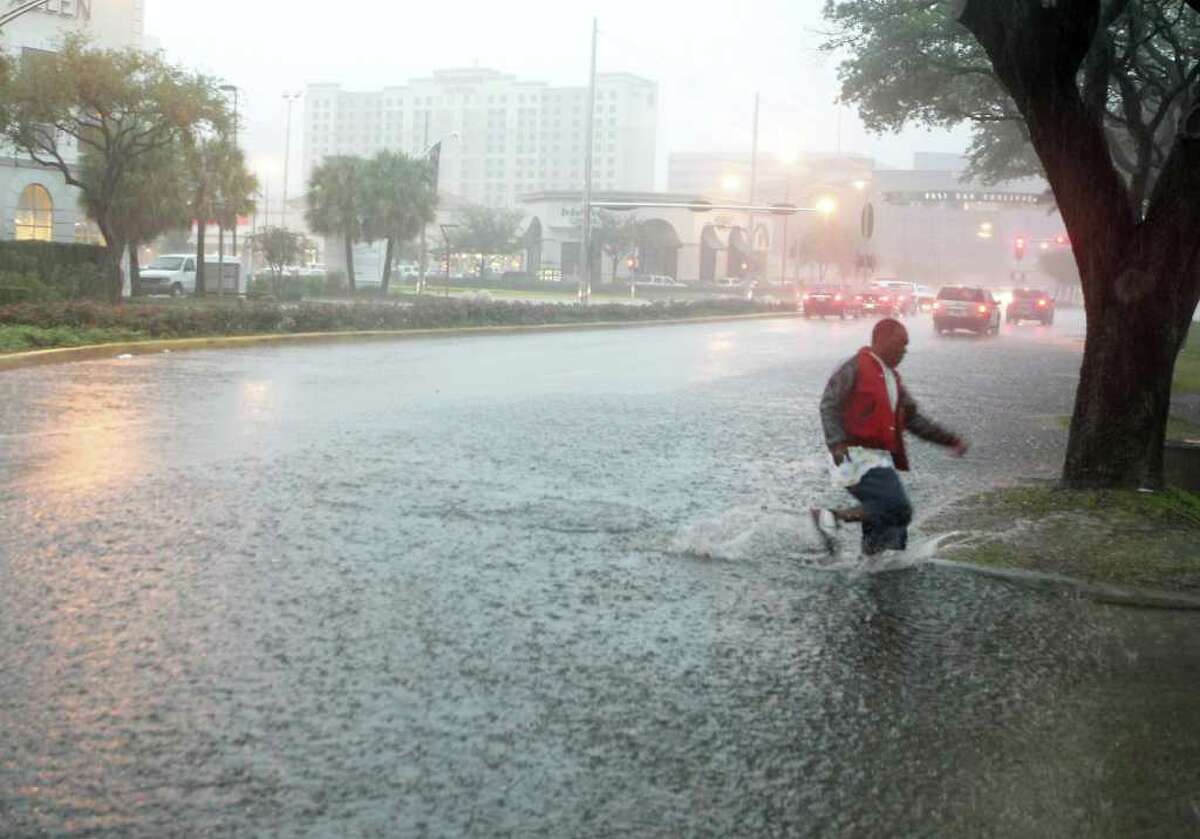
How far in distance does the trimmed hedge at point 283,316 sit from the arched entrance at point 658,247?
63017mm

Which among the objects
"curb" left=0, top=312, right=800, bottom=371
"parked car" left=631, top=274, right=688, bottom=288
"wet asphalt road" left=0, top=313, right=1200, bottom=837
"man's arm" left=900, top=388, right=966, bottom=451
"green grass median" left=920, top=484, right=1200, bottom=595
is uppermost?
"parked car" left=631, top=274, right=688, bottom=288

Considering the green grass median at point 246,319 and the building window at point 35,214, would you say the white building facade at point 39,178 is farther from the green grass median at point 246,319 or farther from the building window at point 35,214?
the green grass median at point 246,319

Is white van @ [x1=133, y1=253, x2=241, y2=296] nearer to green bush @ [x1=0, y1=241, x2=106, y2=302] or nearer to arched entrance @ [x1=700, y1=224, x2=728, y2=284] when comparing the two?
green bush @ [x1=0, y1=241, x2=106, y2=302]

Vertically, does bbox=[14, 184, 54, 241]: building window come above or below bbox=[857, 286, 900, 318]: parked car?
above

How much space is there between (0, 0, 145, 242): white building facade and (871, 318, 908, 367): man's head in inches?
1684

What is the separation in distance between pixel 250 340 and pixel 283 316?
8.76 feet

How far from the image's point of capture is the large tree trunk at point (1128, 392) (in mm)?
10555

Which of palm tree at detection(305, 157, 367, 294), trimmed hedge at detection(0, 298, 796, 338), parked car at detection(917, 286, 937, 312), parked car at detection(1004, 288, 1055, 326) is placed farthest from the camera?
parked car at detection(917, 286, 937, 312)

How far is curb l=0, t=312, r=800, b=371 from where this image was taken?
69.6ft

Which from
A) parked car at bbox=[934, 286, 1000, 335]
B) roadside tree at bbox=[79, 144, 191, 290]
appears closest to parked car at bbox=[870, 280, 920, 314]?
parked car at bbox=[934, 286, 1000, 335]

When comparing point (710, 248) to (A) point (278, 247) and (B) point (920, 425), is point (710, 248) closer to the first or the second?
(A) point (278, 247)

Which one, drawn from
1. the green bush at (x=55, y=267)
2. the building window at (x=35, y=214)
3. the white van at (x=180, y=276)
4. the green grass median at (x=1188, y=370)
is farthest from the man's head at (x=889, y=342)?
the white van at (x=180, y=276)

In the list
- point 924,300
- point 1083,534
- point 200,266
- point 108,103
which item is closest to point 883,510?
point 1083,534

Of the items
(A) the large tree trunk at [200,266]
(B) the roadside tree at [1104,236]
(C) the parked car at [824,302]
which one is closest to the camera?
(B) the roadside tree at [1104,236]
